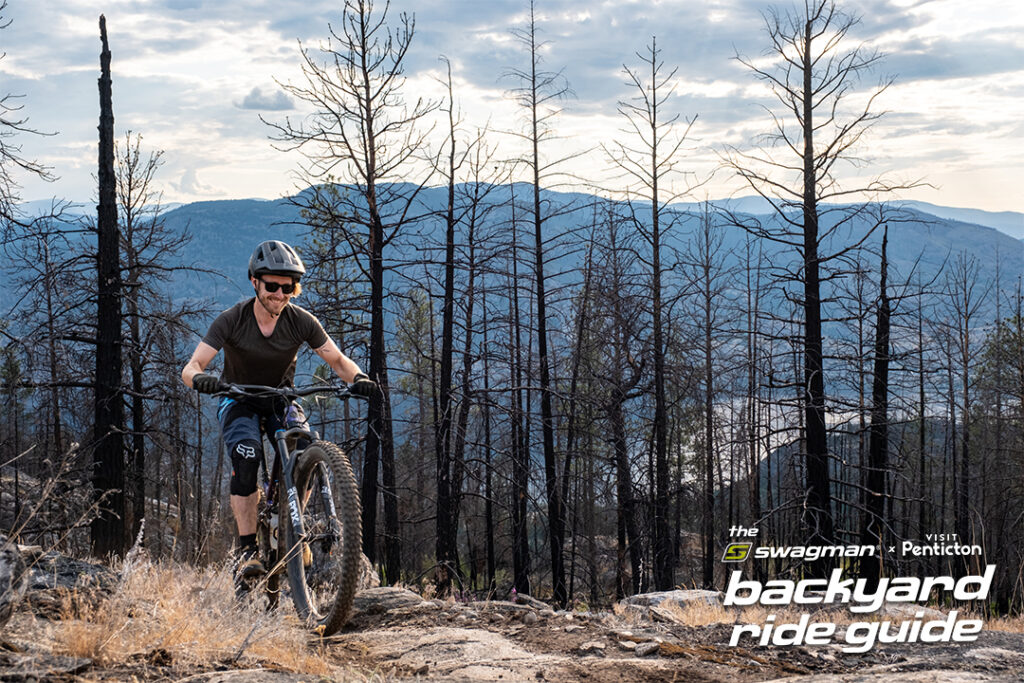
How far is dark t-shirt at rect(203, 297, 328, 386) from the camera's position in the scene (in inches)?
228

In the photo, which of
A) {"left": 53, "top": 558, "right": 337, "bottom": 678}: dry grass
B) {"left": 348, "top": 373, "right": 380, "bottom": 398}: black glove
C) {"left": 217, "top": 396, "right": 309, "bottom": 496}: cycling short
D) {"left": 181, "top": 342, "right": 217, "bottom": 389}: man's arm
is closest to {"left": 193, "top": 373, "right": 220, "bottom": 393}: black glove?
{"left": 181, "top": 342, "right": 217, "bottom": 389}: man's arm

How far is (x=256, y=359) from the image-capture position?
→ 5883mm

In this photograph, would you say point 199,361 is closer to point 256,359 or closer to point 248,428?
point 256,359

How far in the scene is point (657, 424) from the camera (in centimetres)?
2584

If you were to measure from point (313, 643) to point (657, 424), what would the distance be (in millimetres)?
21226

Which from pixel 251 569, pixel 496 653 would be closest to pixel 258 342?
pixel 251 569

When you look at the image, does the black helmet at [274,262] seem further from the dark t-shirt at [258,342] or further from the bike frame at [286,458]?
the bike frame at [286,458]

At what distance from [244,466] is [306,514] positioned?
0.55 m

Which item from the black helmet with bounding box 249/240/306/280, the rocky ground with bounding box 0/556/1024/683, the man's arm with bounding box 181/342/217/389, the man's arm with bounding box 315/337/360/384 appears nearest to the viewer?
the rocky ground with bounding box 0/556/1024/683

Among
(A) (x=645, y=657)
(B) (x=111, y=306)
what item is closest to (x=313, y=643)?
(A) (x=645, y=657)

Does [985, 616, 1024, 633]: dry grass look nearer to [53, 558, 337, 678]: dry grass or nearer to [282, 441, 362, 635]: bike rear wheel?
[282, 441, 362, 635]: bike rear wheel

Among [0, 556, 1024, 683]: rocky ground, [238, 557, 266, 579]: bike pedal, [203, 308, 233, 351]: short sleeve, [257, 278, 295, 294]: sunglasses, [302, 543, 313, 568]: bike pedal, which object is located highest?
[257, 278, 295, 294]: sunglasses

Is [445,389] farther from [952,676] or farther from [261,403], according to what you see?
[952,676]

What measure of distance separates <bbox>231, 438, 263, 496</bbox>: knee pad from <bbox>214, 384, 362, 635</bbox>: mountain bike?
6.1 inches
